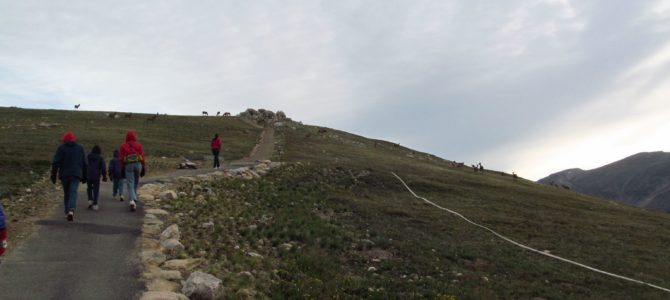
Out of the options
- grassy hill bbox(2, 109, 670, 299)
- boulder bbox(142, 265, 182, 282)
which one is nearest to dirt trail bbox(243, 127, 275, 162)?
grassy hill bbox(2, 109, 670, 299)

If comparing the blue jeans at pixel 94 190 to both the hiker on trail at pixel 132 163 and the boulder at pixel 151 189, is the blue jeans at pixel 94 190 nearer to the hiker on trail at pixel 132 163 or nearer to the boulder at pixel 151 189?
the hiker on trail at pixel 132 163

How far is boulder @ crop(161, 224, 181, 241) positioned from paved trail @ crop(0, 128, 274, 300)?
0.74 m

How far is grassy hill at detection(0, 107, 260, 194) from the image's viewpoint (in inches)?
1072

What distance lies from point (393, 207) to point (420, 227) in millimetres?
4025

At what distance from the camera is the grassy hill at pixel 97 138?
27.2 metres

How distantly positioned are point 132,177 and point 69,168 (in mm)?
2562

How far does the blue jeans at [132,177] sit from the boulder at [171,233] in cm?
398

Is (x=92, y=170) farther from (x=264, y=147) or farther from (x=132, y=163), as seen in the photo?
(x=264, y=147)

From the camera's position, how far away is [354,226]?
20.3 m

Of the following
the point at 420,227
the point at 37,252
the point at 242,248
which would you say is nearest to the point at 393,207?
the point at 420,227

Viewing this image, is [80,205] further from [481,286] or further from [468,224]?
[468,224]

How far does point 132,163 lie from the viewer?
16.6 metres

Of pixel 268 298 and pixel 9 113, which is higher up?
pixel 9 113

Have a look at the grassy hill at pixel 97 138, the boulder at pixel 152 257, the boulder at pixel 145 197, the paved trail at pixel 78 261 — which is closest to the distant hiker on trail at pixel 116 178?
the boulder at pixel 145 197
